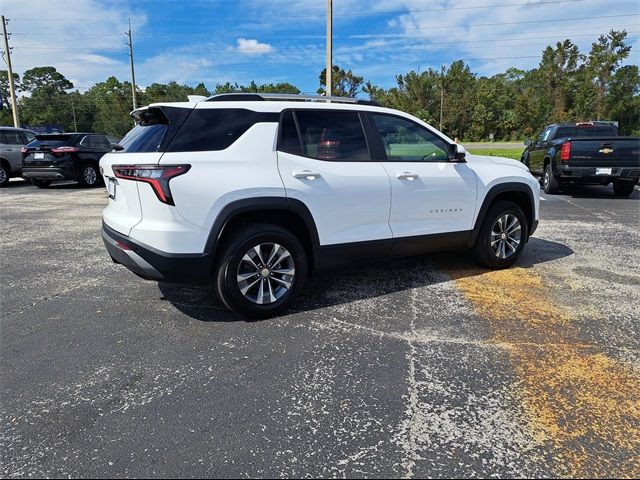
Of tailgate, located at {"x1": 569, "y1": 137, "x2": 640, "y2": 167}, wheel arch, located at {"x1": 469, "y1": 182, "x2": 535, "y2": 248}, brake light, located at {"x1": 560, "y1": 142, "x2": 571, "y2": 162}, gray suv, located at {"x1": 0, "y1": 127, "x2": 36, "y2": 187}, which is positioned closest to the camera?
wheel arch, located at {"x1": 469, "y1": 182, "x2": 535, "y2": 248}

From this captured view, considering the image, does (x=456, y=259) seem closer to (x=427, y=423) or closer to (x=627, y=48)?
(x=427, y=423)

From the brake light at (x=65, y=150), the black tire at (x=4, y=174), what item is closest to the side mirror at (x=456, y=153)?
the brake light at (x=65, y=150)

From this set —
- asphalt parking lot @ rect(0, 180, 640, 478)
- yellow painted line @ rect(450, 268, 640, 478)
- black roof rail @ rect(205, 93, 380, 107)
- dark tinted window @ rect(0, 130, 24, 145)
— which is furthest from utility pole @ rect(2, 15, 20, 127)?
yellow painted line @ rect(450, 268, 640, 478)

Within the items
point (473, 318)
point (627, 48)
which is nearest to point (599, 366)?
point (473, 318)

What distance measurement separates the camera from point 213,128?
145 inches

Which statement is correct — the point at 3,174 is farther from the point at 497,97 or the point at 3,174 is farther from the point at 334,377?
the point at 497,97

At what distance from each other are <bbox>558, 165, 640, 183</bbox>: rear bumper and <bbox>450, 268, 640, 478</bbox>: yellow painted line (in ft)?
24.2

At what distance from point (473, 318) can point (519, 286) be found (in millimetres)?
1161

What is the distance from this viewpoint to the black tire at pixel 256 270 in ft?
12.3

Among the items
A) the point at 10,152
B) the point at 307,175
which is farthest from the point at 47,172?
the point at 307,175

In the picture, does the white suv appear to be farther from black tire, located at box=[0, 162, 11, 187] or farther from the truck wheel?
black tire, located at box=[0, 162, 11, 187]

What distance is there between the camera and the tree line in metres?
54.3

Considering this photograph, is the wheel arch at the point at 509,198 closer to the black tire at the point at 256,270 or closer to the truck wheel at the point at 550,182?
the black tire at the point at 256,270

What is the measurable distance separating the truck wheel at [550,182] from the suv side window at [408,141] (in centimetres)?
810
